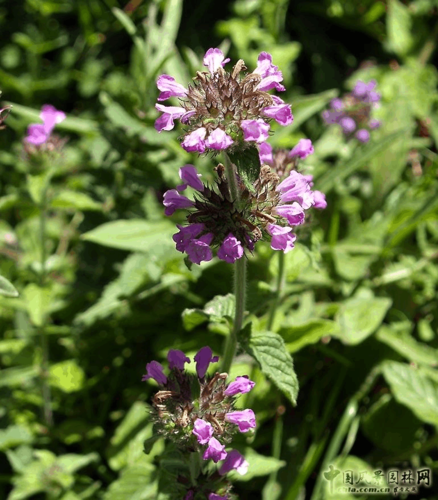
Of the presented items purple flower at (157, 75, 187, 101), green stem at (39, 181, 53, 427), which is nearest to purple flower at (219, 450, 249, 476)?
purple flower at (157, 75, 187, 101)

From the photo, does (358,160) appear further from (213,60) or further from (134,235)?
(213,60)

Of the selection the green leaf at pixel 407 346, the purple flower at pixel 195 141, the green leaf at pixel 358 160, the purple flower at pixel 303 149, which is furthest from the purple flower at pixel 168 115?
the green leaf at pixel 407 346

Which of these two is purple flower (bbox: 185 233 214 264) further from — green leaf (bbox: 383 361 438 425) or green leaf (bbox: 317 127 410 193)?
green leaf (bbox: 317 127 410 193)

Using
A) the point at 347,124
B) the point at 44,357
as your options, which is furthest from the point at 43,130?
the point at 347,124

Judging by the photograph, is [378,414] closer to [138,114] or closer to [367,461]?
[367,461]

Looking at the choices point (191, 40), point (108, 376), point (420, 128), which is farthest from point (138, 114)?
point (420, 128)

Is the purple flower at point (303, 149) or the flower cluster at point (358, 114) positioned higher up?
the purple flower at point (303, 149)

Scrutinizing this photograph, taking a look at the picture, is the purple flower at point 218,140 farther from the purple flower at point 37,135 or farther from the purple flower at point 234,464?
the purple flower at point 37,135
